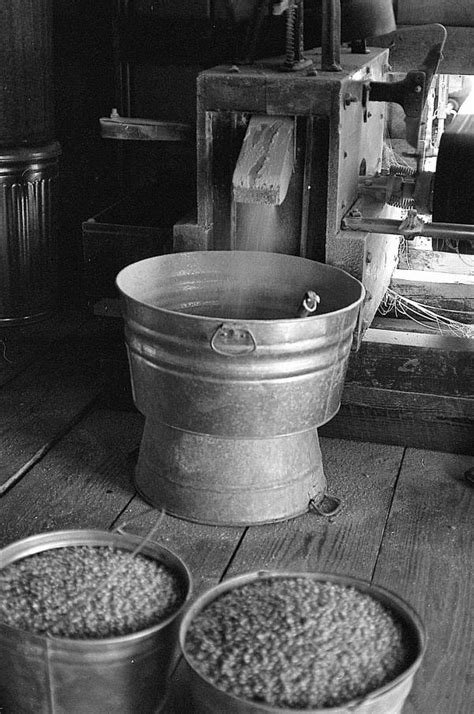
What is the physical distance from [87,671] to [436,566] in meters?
0.91

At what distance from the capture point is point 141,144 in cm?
330

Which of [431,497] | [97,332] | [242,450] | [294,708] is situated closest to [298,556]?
[242,450]

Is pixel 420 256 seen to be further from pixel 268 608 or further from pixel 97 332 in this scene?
pixel 268 608

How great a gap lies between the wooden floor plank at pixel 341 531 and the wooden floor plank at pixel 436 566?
37 millimetres

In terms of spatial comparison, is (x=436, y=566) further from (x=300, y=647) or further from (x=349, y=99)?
(x=349, y=99)

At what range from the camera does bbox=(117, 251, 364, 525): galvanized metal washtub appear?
2.05 meters

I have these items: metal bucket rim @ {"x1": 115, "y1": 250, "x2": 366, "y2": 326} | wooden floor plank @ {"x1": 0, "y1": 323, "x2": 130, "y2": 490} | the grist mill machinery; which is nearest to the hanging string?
the grist mill machinery

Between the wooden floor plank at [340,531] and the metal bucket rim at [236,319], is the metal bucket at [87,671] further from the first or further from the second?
the metal bucket rim at [236,319]

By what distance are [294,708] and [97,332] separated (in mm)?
2139

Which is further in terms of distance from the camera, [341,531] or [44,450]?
[44,450]

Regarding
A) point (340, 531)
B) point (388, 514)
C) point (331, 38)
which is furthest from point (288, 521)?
point (331, 38)

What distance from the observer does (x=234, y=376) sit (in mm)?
2074

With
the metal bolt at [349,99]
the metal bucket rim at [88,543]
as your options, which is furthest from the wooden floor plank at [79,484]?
the metal bolt at [349,99]

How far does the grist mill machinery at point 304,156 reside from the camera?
2.31 m
